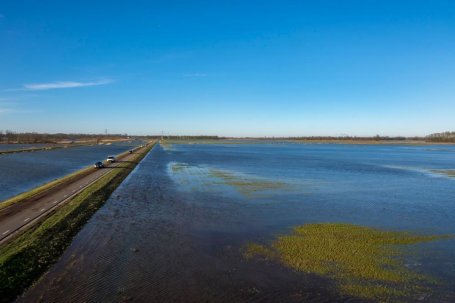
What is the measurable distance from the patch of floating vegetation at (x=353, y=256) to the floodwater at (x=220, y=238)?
2.19 ft

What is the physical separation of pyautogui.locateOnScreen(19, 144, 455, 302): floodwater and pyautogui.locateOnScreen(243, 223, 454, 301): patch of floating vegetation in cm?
67

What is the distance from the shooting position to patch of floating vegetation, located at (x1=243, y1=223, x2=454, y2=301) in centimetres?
1522

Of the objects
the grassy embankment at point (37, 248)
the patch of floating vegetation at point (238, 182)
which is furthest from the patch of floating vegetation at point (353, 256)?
the patch of floating vegetation at point (238, 182)

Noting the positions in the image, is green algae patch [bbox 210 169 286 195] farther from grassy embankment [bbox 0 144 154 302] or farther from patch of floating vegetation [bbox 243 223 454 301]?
patch of floating vegetation [bbox 243 223 454 301]

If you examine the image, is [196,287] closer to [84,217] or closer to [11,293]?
[11,293]

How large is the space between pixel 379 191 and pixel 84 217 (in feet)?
102

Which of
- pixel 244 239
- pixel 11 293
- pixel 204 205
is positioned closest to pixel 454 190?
pixel 204 205

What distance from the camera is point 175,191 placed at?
42938 mm

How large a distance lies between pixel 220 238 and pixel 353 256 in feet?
24.4

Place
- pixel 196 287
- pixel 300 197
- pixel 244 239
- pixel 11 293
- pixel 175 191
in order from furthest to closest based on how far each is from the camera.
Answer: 1. pixel 175 191
2. pixel 300 197
3. pixel 244 239
4. pixel 196 287
5. pixel 11 293

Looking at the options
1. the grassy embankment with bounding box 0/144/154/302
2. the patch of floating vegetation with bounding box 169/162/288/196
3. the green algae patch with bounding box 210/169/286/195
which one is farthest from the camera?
the patch of floating vegetation with bounding box 169/162/288/196

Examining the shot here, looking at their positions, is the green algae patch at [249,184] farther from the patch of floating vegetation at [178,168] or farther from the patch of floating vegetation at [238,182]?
the patch of floating vegetation at [178,168]

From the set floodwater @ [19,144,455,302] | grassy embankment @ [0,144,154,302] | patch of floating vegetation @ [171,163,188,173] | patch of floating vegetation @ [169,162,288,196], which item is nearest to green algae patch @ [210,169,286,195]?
patch of floating vegetation @ [169,162,288,196]

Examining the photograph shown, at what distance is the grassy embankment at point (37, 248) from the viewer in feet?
49.7
